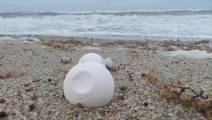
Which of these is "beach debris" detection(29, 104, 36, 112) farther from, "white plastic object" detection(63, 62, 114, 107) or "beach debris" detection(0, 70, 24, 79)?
"beach debris" detection(0, 70, 24, 79)

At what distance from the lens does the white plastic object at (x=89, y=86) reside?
358cm

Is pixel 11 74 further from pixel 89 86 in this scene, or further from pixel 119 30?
pixel 119 30

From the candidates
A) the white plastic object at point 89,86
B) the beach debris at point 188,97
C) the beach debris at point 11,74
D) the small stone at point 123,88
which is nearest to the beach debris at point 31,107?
the white plastic object at point 89,86

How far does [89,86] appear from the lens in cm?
359

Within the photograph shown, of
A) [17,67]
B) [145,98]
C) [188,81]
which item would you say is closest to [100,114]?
[145,98]

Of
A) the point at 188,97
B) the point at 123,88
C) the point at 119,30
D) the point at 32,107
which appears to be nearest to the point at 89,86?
the point at 32,107

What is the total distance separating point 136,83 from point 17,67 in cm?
261

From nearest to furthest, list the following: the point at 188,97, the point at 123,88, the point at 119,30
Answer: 1. the point at 188,97
2. the point at 123,88
3. the point at 119,30

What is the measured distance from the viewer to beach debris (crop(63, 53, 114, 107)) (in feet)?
11.8

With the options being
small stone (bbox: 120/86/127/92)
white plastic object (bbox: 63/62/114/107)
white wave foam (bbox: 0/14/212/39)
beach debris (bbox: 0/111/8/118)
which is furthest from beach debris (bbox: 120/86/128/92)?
white wave foam (bbox: 0/14/212/39)

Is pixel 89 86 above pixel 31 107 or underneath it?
above

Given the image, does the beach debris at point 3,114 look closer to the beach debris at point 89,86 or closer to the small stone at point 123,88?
the beach debris at point 89,86

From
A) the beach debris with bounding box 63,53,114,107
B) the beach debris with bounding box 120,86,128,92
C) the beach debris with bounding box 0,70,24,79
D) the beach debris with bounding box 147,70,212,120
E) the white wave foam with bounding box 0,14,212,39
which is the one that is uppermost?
the beach debris with bounding box 63,53,114,107

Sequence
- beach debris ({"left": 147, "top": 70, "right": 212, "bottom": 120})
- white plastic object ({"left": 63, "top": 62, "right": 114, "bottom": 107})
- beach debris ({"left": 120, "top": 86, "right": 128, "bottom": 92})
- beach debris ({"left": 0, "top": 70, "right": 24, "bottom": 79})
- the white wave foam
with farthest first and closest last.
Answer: the white wave foam
beach debris ({"left": 0, "top": 70, "right": 24, "bottom": 79})
beach debris ({"left": 120, "top": 86, "right": 128, "bottom": 92})
beach debris ({"left": 147, "top": 70, "right": 212, "bottom": 120})
white plastic object ({"left": 63, "top": 62, "right": 114, "bottom": 107})
